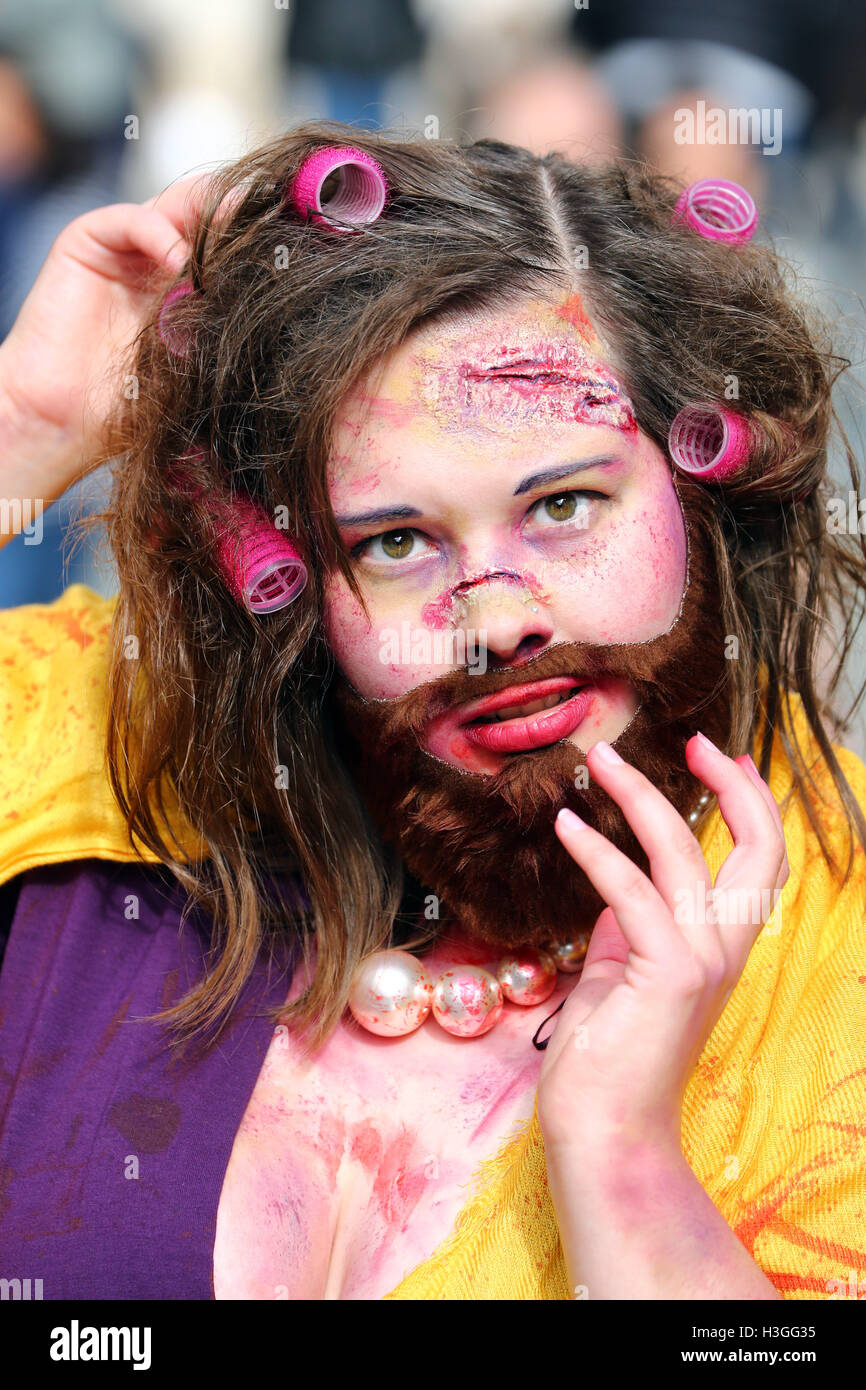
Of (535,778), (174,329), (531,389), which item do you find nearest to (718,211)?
(531,389)

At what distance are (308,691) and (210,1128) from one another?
21.8 inches

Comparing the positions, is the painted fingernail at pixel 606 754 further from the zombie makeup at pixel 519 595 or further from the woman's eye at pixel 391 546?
the woman's eye at pixel 391 546

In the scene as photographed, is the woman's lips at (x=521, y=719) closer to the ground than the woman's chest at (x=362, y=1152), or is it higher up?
higher up

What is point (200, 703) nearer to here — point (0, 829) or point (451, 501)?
point (0, 829)

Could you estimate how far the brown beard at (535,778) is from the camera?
1.38m

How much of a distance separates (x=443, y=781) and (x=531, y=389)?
0.47 meters

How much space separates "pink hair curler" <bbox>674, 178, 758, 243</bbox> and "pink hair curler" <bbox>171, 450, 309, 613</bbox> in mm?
711

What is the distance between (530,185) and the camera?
1.58 m

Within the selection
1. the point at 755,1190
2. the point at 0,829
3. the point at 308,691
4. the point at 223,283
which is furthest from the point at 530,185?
the point at 755,1190

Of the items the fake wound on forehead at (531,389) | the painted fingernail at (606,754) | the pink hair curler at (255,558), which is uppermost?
the fake wound on forehead at (531,389)

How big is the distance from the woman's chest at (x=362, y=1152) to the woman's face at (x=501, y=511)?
39 centimetres

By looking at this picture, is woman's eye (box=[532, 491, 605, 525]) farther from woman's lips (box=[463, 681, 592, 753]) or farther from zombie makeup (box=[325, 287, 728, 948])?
woman's lips (box=[463, 681, 592, 753])

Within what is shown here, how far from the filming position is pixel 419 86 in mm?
3357

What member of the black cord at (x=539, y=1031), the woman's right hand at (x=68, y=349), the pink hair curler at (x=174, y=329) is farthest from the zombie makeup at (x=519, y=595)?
the woman's right hand at (x=68, y=349)
